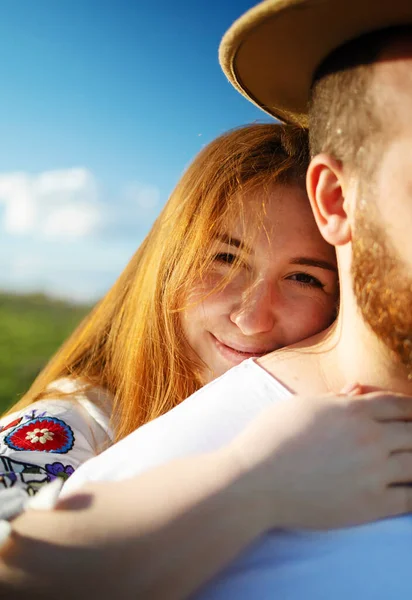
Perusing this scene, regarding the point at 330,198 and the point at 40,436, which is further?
the point at 40,436

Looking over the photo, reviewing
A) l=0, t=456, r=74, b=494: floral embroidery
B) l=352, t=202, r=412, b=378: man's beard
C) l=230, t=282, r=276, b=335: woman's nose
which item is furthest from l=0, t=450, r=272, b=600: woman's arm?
l=230, t=282, r=276, b=335: woman's nose

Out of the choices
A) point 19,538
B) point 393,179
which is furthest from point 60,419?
point 393,179

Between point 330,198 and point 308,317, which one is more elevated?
point 330,198

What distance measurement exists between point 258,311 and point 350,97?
0.82m

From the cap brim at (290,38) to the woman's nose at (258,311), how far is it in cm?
65

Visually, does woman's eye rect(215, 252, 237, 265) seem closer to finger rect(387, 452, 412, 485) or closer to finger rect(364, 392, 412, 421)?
finger rect(364, 392, 412, 421)

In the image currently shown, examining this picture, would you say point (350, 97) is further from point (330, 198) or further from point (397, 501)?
point (397, 501)

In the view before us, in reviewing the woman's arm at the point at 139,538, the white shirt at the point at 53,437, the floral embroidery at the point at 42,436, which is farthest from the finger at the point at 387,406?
the floral embroidery at the point at 42,436

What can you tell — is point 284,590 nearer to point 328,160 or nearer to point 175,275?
point 328,160

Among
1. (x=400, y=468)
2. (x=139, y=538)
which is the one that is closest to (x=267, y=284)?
(x=400, y=468)

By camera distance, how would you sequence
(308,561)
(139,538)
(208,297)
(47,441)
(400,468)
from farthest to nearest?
(208,297), (47,441), (400,468), (308,561), (139,538)

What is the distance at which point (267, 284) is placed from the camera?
211cm

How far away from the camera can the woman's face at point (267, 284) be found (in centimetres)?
209

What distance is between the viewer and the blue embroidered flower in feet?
6.21
